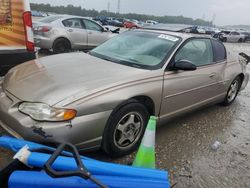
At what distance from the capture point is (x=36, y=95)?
2.88 m

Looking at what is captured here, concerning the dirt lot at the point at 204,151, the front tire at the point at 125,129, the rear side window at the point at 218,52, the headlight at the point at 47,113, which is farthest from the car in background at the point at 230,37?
the headlight at the point at 47,113

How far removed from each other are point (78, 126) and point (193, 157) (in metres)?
1.65

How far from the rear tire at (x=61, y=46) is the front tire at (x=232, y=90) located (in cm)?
A: 593

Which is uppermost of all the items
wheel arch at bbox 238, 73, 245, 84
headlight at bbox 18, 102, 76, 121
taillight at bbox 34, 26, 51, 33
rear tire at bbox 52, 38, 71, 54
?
headlight at bbox 18, 102, 76, 121

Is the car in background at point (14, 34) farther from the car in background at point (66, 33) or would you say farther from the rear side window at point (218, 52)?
the car in background at point (66, 33)

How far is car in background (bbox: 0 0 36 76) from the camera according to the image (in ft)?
13.4

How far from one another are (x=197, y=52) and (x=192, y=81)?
0.64m

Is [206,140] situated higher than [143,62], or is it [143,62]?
[143,62]

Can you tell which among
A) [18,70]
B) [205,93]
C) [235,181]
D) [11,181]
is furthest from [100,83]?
[205,93]

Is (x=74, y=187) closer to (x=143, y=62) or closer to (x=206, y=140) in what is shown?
(x=143, y=62)

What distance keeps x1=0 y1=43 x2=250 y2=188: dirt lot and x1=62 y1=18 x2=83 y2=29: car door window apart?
6.28 meters

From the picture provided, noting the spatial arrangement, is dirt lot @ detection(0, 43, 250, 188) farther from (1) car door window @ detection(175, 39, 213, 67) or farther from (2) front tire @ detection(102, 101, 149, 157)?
(1) car door window @ detection(175, 39, 213, 67)

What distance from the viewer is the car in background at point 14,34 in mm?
4074

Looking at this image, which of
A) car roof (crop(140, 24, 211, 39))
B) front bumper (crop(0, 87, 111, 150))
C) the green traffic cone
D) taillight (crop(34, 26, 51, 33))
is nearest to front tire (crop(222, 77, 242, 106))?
car roof (crop(140, 24, 211, 39))
